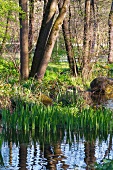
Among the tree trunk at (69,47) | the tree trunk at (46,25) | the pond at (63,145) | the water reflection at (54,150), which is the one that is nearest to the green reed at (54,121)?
the pond at (63,145)

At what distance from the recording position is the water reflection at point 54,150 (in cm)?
833

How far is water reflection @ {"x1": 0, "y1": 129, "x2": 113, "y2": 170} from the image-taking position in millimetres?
8328

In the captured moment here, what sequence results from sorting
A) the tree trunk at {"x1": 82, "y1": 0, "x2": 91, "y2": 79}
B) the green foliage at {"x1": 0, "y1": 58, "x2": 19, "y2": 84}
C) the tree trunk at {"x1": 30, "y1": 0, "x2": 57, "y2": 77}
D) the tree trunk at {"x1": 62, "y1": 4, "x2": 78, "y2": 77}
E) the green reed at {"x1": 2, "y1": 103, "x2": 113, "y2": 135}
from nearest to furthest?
the green reed at {"x1": 2, "y1": 103, "x2": 113, "y2": 135}
the tree trunk at {"x1": 30, "y1": 0, "x2": 57, "y2": 77}
the green foliage at {"x1": 0, "y1": 58, "x2": 19, "y2": 84}
the tree trunk at {"x1": 82, "y1": 0, "x2": 91, "y2": 79}
the tree trunk at {"x1": 62, "y1": 4, "x2": 78, "y2": 77}

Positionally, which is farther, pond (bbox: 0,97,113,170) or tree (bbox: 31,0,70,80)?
tree (bbox: 31,0,70,80)

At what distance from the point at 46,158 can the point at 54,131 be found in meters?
2.30

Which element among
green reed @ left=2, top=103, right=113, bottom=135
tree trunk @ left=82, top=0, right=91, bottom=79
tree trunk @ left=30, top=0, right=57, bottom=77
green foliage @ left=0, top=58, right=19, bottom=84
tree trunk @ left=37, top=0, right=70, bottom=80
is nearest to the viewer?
green reed @ left=2, top=103, right=113, bottom=135

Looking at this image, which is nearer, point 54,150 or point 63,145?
point 54,150

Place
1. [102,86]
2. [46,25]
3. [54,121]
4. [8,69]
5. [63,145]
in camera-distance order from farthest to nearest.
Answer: [8,69]
[102,86]
[46,25]
[54,121]
[63,145]

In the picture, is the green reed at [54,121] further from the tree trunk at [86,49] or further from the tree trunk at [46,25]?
the tree trunk at [86,49]

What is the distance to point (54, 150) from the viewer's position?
9.58 metres

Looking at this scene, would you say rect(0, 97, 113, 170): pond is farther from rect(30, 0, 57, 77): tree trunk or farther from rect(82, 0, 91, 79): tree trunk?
rect(82, 0, 91, 79): tree trunk

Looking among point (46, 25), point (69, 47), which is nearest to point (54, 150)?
point (46, 25)

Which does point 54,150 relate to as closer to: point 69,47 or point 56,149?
point 56,149

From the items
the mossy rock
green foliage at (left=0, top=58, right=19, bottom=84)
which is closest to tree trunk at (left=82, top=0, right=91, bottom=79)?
the mossy rock
